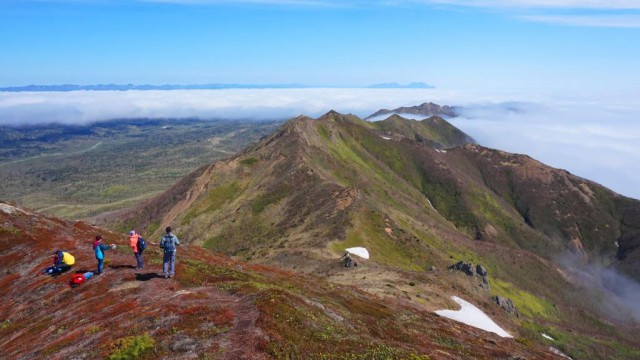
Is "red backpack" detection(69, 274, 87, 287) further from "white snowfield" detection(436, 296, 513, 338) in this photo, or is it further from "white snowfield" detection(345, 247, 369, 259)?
Result: "white snowfield" detection(345, 247, 369, 259)

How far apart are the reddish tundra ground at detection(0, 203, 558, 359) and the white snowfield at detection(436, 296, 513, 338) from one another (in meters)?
23.9

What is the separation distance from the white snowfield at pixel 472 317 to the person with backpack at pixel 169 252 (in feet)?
167

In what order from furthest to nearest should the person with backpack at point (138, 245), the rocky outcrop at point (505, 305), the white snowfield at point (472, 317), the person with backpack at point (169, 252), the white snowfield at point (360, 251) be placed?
the rocky outcrop at point (505, 305) < the white snowfield at point (360, 251) < the white snowfield at point (472, 317) < the person with backpack at point (138, 245) < the person with backpack at point (169, 252)

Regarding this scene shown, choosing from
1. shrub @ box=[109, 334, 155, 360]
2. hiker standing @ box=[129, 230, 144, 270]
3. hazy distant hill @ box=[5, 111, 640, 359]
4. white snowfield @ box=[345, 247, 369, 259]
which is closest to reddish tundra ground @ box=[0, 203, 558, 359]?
shrub @ box=[109, 334, 155, 360]

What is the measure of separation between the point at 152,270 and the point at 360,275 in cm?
5260

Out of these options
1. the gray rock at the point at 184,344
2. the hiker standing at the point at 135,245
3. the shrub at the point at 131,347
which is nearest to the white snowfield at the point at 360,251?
the hiker standing at the point at 135,245

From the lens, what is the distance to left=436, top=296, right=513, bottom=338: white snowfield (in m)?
80.0

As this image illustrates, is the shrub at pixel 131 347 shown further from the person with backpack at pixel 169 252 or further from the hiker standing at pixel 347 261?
the hiker standing at pixel 347 261

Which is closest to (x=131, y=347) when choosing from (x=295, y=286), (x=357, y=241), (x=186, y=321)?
(x=186, y=321)

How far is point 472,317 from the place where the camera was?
83688mm

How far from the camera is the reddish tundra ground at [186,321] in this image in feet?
89.1

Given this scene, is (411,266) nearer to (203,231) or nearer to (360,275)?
(360,275)

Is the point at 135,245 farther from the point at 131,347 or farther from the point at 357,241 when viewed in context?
the point at 357,241

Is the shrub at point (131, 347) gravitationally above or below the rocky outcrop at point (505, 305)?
above
